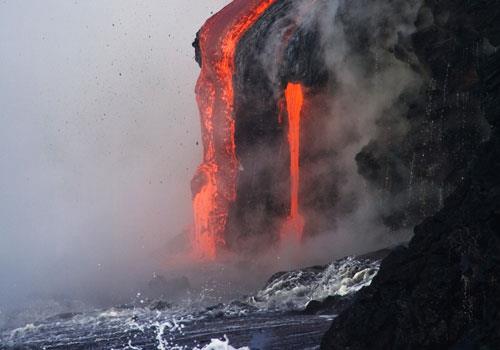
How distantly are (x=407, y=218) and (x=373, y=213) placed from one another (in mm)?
3073

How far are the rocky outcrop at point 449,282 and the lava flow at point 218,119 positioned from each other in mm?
26635

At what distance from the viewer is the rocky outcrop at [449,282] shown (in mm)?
15695

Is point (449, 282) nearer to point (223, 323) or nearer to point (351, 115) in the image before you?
point (223, 323)

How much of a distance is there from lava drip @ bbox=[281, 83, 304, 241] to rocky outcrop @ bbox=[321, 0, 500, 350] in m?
24.2

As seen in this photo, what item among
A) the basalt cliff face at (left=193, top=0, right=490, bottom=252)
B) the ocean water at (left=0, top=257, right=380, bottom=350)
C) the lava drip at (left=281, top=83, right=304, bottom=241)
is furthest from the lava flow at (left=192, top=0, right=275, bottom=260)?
the ocean water at (left=0, top=257, right=380, bottom=350)

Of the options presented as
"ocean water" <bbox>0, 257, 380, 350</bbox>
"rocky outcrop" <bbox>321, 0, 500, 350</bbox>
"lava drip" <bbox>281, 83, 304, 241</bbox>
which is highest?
"lava drip" <bbox>281, 83, 304, 241</bbox>

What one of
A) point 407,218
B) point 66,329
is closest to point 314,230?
point 407,218

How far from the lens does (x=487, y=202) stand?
Answer: 16641mm

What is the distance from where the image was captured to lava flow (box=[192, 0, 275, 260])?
145 ft

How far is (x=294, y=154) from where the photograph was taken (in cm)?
4356

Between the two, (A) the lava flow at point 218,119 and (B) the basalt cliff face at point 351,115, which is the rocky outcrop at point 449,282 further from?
(A) the lava flow at point 218,119

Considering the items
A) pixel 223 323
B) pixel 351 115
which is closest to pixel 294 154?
pixel 351 115

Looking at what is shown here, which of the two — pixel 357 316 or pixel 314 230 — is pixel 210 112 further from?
pixel 357 316

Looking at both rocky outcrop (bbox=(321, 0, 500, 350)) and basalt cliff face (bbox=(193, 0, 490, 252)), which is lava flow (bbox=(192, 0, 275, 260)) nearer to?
basalt cliff face (bbox=(193, 0, 490, 252))
